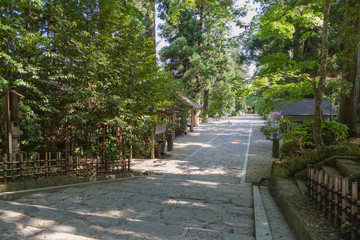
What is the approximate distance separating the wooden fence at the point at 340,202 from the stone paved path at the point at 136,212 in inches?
45.2

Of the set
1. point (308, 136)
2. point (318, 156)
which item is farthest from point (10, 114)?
point (308, 136)

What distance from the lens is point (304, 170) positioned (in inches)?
227

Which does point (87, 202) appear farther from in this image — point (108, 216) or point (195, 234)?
point (195, 234)

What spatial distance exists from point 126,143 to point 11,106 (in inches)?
129

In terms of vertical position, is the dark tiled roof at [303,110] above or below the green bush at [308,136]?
above

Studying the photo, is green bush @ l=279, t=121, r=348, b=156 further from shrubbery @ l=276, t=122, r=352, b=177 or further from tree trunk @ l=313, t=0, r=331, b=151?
tree trunk @ l=313, t=0, r=331, b=151

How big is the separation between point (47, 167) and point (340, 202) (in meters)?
6.11

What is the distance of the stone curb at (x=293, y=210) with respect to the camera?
2.88 meters

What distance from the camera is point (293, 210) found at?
3.67 meters

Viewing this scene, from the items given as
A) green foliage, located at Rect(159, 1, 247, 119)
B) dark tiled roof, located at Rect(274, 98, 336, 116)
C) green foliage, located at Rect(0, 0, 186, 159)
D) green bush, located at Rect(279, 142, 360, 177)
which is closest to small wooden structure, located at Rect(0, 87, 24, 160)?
green foliage, located at Rect(0, 0, 186, 159)

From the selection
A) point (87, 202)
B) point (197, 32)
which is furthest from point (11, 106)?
point (197, 32)

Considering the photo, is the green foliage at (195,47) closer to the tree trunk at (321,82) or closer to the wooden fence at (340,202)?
the tree trunk at (321,82)

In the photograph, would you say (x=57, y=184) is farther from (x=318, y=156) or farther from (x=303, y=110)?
(x=303, y=110)

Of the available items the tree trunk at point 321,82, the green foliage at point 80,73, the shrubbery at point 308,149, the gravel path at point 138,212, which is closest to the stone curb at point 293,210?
the gravel path at point 138,212
